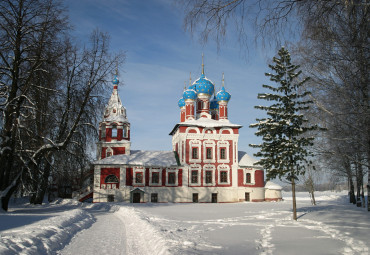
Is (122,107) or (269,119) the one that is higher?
(122,107)

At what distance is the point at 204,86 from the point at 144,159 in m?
12.7

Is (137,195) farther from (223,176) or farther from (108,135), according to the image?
(223,176)

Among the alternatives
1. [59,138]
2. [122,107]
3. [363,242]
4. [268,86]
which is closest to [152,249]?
[363,242]

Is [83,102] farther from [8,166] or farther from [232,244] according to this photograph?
[232,244]

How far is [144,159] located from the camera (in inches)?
1583

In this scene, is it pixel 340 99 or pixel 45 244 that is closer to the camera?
pixel 45 244

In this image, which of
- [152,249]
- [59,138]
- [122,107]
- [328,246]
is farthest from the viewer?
[122,107]

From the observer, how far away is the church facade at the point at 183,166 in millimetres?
38000

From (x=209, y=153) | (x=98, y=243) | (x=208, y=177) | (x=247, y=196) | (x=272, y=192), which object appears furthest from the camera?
(x=272, y=192)

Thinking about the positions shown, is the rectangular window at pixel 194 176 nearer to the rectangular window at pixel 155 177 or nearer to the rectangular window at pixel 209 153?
the rectangular window at pixel 209 153

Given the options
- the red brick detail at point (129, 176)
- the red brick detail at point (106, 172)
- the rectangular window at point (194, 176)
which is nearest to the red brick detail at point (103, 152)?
the red brick detail at point (106, 172)

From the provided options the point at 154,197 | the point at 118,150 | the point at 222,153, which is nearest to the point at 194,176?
the point at 222,153

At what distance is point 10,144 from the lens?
→ 16.9 meters

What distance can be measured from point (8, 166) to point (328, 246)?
15.8m
